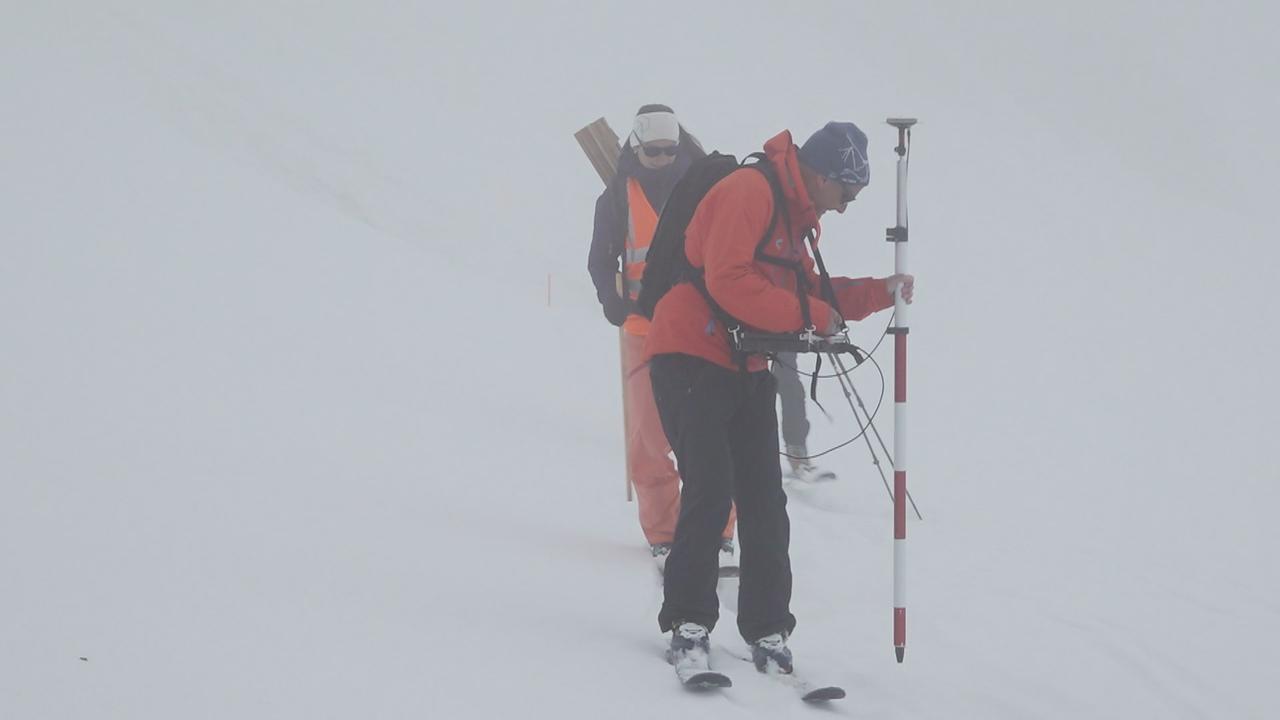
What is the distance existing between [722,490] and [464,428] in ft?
11.7

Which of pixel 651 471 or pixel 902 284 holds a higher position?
pixel 902 284

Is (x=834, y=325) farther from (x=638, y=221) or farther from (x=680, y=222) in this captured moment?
(x=638, y=221)

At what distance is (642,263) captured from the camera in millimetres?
5270

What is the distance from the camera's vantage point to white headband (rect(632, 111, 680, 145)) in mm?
5027

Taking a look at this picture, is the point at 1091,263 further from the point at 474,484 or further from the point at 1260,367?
the point at 474,484

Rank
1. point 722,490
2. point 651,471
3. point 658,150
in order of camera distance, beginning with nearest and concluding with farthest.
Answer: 1. point 722,490
2. point 651,471
3. point 658,150

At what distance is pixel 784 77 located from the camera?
1057 inches

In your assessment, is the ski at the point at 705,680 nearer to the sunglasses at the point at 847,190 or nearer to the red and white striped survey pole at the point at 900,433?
the red and white striped survey pole at the point at 900,433

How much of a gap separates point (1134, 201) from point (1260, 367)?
1053 centimetres

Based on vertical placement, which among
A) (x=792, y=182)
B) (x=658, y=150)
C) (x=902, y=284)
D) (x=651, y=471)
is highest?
(x=658, y=150)

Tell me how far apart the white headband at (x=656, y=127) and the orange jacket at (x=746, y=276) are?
4.67 feet

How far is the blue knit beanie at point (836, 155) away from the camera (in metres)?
3.58

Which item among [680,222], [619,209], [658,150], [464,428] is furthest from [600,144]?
[680,222]

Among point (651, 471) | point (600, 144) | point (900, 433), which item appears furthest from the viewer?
point (600, 144)
